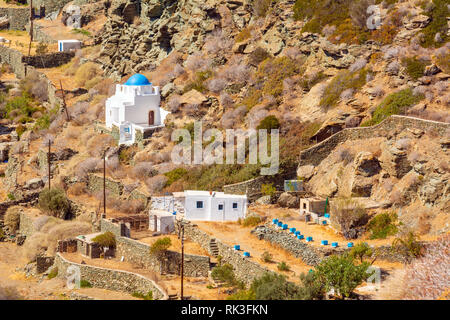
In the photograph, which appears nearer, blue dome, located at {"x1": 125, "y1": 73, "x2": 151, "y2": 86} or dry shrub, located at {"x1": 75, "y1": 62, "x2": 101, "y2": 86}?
blue dome, located at {"x1": 125, "y1": 73, "x2": 151, "y2": 86}

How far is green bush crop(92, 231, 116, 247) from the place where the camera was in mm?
38156

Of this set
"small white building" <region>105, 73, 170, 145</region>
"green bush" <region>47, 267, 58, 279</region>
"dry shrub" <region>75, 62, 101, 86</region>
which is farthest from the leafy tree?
"dry shrub" <region>75, 62, 101, 86</region>

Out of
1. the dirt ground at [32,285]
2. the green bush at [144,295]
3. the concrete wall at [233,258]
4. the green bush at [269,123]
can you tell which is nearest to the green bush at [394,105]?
the green bush at [269,123]

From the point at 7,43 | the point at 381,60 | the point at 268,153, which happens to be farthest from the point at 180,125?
the point at 7,43

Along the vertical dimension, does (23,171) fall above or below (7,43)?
below

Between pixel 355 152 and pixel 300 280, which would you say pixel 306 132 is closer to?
pixel 355 152

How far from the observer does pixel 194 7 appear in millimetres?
57969

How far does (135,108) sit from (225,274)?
18.1 m

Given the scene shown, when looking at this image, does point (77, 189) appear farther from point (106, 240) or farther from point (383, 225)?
point (383, 225)

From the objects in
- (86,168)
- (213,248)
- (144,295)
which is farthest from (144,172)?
(144,295)

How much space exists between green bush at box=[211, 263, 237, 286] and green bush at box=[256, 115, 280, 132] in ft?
37.8

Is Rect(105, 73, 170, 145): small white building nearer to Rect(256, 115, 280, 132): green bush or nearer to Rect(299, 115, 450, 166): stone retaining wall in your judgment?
Rect(256, 115, 280, 132): green bush

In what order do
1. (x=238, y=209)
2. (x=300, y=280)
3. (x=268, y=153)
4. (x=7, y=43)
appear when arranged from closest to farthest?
(x=300, y=280)
(x=238, y=209)
(x=268, y=153)
(x=7, y=43)

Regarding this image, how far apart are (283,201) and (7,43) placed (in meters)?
40.4
